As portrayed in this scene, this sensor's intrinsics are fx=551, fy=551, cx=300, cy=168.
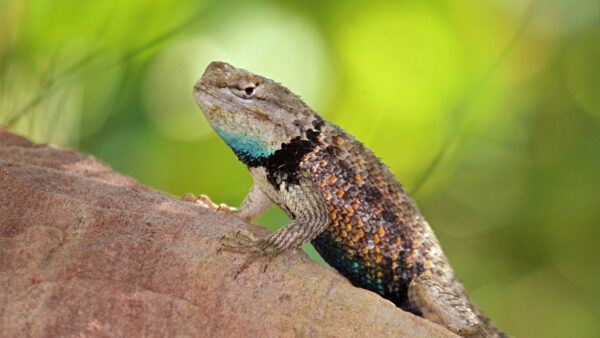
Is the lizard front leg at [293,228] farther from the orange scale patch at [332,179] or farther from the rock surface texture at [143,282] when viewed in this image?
the orange scale patch at [332,179]

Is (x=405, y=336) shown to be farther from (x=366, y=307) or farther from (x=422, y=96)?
(x=422, y=96)

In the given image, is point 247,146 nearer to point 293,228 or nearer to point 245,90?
point 245,90

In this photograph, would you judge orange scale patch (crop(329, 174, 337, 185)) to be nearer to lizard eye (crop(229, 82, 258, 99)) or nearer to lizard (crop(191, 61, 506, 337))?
lizard (crop(191, 61, 506, 337))

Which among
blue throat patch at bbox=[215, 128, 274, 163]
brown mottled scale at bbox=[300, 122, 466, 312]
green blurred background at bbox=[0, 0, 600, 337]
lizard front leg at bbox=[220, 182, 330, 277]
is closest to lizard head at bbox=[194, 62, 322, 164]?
blue throat patch at bbox=[215, 128, 274, 163]

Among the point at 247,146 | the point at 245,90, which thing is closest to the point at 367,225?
the point at 247,146

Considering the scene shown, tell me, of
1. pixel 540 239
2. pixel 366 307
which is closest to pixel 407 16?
pixel 540 239
